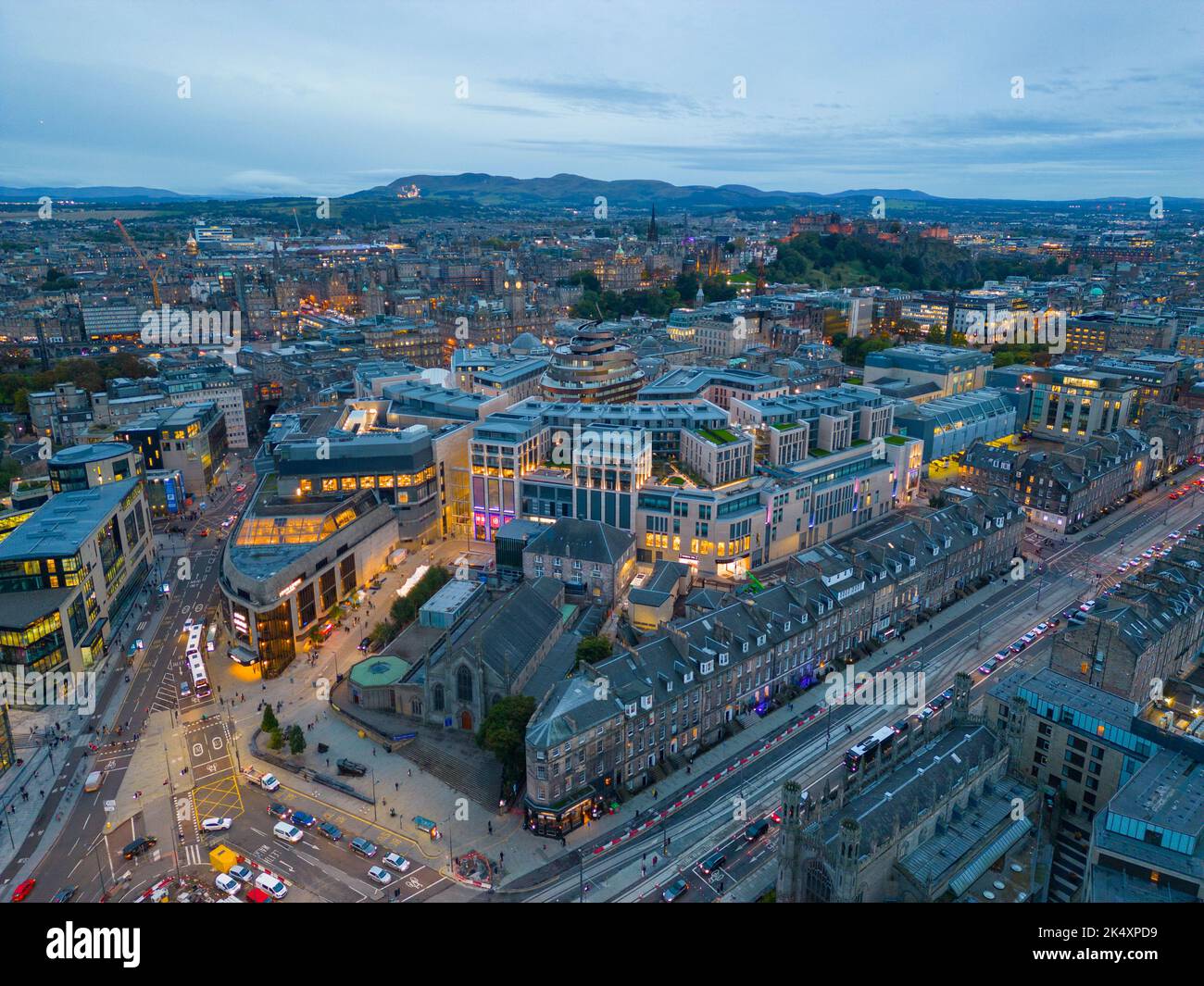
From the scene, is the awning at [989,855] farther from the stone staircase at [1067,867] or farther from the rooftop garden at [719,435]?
the rooftop garden at [719,435]

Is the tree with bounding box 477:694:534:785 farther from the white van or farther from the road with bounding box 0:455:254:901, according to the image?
the road with bounding box 0:455:254:901

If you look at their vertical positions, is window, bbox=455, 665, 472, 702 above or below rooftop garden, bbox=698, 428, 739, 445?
below

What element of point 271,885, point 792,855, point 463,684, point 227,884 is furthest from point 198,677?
point 792,855

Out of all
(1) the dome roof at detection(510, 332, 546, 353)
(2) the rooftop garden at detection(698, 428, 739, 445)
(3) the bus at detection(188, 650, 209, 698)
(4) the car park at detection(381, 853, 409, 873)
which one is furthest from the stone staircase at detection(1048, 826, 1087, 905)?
(1) the dome roof at detection(510, 332, 546, 353)

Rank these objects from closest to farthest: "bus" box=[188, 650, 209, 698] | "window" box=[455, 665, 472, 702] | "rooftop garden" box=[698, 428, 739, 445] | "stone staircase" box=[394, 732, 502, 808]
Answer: "stone staircase" box=[394, 732, 502, 808], "window" box=[455, 665, 472, 702], "bus" box=[188, 650, 209, 698], "rooftop garden" box=[698, 428, 739, 445]

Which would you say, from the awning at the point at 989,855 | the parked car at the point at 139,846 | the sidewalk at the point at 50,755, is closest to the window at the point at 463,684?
the parked car at the point at 139,846

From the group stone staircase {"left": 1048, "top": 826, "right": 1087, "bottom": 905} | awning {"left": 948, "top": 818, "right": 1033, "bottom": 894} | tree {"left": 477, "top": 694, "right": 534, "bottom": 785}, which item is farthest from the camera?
tree {"left": 477, "top": 694, "right": 534, "bottom": 785}

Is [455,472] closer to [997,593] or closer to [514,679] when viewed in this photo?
[514,679]
